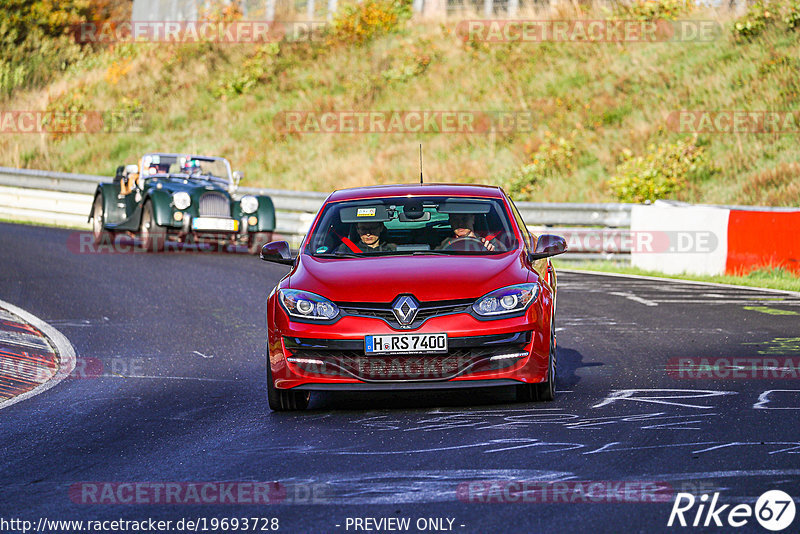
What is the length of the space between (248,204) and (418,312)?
13.2 meters

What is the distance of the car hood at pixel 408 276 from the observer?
748cm

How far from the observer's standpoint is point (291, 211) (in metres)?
23.5

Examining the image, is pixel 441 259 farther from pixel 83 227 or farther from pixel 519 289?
pixel 83 227

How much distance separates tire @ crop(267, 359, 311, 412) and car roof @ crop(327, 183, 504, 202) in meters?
1.76

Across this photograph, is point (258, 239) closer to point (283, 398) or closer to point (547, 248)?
point (547, 248)

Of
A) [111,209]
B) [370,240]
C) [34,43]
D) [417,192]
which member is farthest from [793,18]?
[34,43]

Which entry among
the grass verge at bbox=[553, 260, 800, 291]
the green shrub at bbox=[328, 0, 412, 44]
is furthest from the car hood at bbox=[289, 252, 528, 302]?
the green shrub at bbox=[328, 0, 412, 44]

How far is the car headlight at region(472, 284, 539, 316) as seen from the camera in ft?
24.5

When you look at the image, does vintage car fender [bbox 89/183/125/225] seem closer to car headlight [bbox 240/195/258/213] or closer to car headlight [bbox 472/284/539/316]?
car headlight [bbox 240/195/258/213]
